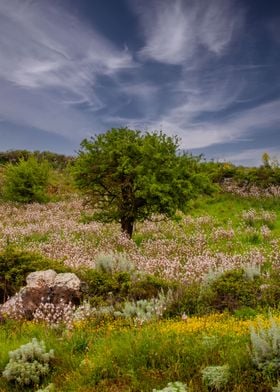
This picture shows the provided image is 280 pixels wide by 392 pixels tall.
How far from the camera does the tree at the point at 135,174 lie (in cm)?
1980

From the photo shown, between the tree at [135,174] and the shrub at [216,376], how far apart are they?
1339 centimetres

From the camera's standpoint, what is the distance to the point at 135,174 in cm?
2050

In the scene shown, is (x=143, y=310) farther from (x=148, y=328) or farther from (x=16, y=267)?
(x=16, y=267)

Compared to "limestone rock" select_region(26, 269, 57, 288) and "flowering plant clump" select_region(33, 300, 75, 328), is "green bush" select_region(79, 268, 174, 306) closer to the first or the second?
"limestone rock" select_region(26, 269, 57, 288)

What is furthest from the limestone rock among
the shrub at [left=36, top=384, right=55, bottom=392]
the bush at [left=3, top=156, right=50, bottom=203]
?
the bush at [left=3, top=156, right=50, bottom=203]

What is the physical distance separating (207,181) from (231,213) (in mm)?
8020

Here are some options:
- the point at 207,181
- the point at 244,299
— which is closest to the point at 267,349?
the point at 244,299

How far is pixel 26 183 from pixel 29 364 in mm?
33046

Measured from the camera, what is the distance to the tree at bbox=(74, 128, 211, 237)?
779 inches

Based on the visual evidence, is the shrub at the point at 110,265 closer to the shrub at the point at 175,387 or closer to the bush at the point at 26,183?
the shrub at the point at 175,387

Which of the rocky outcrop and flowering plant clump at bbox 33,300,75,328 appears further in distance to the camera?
the rocky outcrop

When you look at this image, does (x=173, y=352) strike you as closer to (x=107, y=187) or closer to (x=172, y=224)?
(x=107, y=187)

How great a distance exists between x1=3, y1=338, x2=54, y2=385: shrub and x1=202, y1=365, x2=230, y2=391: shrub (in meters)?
2.49

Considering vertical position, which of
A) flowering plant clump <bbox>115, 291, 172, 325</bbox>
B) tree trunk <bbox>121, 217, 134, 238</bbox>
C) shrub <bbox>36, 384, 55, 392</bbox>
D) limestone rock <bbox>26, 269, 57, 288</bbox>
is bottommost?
shrub <bbox>36, 384, 55, 392</bbox>
